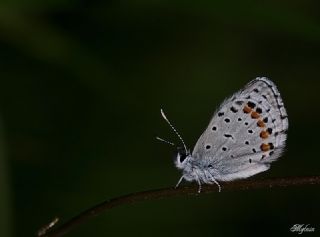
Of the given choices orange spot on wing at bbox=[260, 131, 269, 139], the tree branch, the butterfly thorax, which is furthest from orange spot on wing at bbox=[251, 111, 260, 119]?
the tree branch

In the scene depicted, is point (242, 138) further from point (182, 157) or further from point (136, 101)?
point (136, 101)

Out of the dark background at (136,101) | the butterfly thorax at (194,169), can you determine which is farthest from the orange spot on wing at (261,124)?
the dark background at (136,101)

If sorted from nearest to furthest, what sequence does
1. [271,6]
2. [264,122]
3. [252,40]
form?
[264,122], [271,6], [252,40]

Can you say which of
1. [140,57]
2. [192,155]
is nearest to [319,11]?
[140,57]

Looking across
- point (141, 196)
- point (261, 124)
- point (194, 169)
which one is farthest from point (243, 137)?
point (141, 196)

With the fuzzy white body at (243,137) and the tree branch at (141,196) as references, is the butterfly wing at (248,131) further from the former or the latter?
the tree branch at (141,196)

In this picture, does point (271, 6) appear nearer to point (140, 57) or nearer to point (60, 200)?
point (140, 57)
